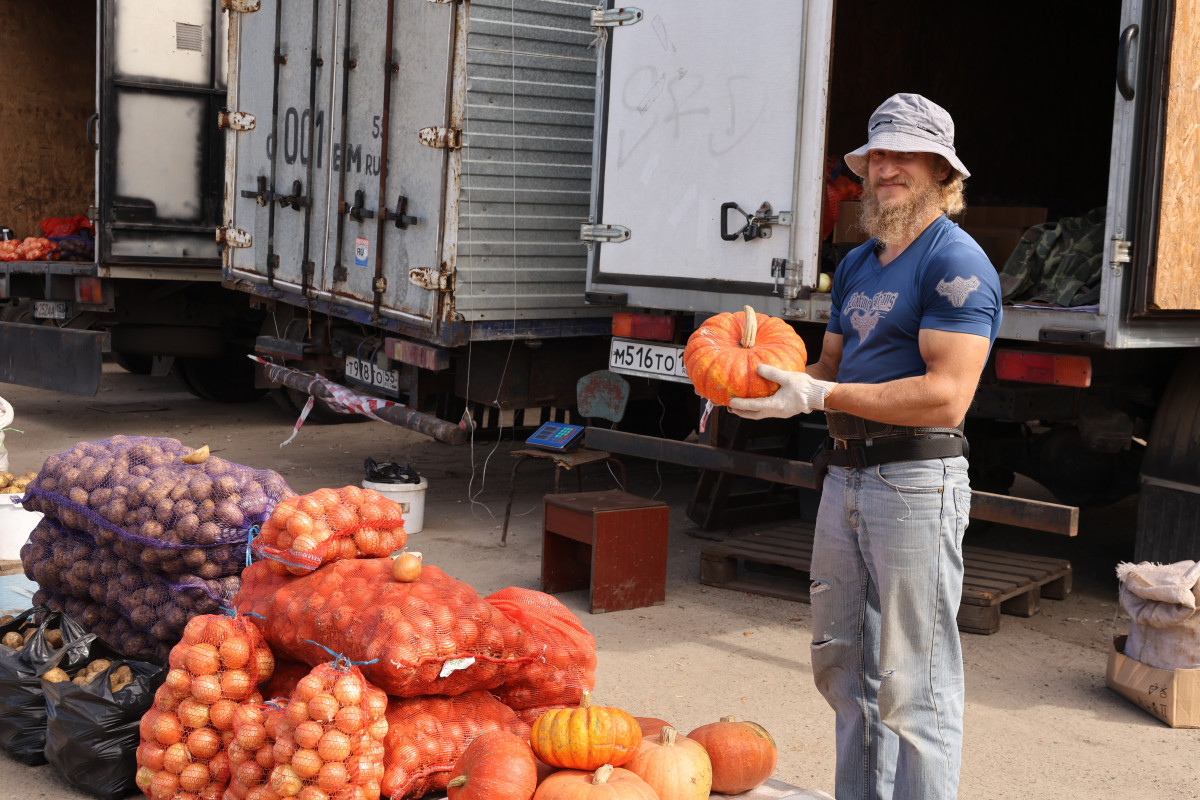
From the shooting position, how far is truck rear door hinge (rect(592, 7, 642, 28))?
19.8 ft

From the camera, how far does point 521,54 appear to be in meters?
6.95

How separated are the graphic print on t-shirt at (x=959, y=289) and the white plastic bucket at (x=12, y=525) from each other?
16.6 ft

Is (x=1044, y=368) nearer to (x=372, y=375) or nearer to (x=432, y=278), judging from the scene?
(x=432, y=278)

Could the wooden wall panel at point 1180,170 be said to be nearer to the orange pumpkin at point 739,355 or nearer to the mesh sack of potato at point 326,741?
the orange pumpkin at point 739,355

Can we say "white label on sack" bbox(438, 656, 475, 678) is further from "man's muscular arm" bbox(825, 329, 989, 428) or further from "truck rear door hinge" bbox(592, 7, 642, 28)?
"truck rear door hinge" bbox(592, 7, 642, 28)

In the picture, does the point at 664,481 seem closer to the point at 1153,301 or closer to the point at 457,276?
the point at 457,276

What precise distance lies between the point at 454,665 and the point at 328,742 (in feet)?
1.44

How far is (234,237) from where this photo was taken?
Result: 29.8ft

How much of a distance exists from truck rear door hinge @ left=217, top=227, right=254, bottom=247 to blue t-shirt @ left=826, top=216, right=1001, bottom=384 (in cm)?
682

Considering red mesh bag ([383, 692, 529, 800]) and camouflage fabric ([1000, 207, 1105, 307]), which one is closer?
red mesh bag ([383, 692, 529, 800])

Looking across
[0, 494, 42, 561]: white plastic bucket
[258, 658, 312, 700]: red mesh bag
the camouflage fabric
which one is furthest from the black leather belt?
[0, 494, 42, 561]: white plastic bucket

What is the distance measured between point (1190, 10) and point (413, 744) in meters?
3.95

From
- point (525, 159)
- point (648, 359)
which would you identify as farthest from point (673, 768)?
point (525, 159)

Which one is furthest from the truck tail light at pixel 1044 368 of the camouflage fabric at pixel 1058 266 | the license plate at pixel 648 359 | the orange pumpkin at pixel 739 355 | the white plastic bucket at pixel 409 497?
the white plastic bucket at pixel 409 497
